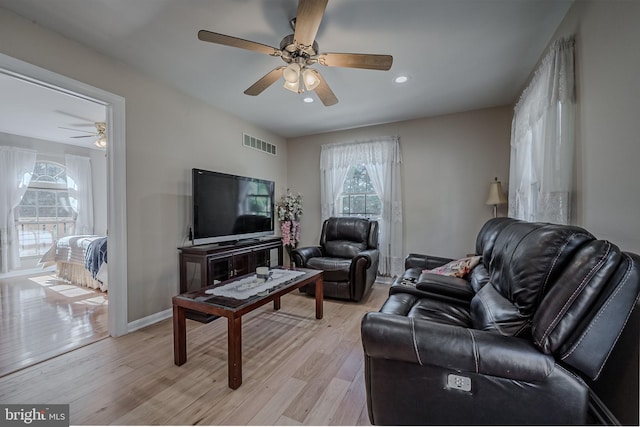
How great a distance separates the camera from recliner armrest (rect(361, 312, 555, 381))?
101 centimetres

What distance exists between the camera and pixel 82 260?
3914 mm

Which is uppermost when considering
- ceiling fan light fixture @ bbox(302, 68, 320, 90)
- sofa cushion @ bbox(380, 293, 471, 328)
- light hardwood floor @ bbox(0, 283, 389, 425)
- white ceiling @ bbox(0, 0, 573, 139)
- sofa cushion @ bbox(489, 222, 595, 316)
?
white ceiling @ bbox(0, 0, 573, 139)

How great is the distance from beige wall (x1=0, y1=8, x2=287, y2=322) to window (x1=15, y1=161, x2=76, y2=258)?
4.35 meters

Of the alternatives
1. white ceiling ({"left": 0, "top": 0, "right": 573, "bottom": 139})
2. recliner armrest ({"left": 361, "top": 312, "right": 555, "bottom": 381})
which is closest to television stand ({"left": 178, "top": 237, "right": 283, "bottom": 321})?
white ceiling ({"left": 0, "top": 0, "right": 573, "bottom": 139})

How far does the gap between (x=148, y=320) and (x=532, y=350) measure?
3.12 meters

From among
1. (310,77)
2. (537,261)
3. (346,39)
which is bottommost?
(537,261)

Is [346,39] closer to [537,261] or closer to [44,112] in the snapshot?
[537,261]

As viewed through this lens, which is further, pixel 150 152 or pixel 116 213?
pixel 150 152

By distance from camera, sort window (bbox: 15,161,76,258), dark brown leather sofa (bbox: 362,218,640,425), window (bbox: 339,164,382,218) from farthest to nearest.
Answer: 1. window (bbox: 15,161,76,258)
2. window (bbox: 339,164,382,218)
3. dark brown leather sofa (bbox: 362,218,640,425)

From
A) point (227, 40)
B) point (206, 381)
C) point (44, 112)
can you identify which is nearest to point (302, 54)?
point (227, 40)

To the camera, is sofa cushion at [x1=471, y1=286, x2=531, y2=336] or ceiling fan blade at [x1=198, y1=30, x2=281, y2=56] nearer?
sofa cushion at [x1=471, y1=286, x2=531, y2=336]

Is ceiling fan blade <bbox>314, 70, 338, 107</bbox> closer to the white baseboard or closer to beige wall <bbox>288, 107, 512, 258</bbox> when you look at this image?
beige wall <bbox>288, 107, 512, 258</bbox>

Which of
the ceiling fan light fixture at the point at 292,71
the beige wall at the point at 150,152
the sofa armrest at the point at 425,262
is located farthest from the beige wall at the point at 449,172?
the beige wall at the point at 150,152

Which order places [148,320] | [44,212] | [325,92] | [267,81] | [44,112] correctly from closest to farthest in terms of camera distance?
1. [267,81]
2. [325,92]
3. [148,320]
4. [44,112]
5. [44,212]
